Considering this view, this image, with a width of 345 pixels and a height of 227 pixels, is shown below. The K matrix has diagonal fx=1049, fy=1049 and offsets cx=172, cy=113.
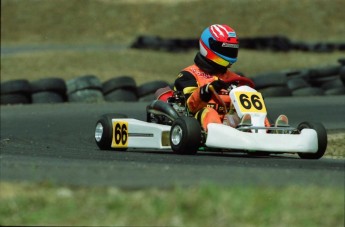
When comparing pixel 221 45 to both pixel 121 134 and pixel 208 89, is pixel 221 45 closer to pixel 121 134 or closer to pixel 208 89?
pixel 208 89

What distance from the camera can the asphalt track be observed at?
664 centimetres

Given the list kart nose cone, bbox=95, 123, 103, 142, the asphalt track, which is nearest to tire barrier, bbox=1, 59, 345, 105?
the asphalt track

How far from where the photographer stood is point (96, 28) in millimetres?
42531

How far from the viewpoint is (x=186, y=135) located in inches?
361

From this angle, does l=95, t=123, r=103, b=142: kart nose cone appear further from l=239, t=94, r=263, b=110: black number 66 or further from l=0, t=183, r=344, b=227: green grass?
l=0, t=183, r=344, b=227: green grass

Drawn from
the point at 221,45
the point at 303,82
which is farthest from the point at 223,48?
the point at 303,82

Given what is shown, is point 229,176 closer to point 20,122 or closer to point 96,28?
point 20,122

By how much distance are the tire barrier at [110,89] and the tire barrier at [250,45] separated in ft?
36.5

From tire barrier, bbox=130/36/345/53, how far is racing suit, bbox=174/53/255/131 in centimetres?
1940

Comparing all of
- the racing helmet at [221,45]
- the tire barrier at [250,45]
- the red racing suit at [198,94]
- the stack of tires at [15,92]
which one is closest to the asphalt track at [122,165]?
the red racing suit at [198,94]

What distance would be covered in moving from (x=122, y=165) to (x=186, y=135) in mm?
1556

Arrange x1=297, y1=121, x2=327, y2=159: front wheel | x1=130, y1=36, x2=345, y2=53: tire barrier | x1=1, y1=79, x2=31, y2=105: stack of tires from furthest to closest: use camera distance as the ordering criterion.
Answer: x1=130, y1=36, x2=345, y2=53: tire barrier < x1=1, y1=79, x2=31, y2=105: stack of tires < x1=297, y1=121, x2=327, y2=159: front wheel

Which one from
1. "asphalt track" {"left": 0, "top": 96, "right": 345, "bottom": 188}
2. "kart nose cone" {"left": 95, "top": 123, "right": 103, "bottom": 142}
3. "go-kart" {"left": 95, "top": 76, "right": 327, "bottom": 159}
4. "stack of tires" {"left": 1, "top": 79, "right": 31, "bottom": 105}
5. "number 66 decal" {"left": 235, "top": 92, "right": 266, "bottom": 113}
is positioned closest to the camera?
"asphalt track" {"left": 0, "top": 96, "right": 345, "bottom": 188}

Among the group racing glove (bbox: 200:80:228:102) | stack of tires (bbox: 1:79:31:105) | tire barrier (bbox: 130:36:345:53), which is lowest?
racing glove (bbox: 200:80:228:102)
